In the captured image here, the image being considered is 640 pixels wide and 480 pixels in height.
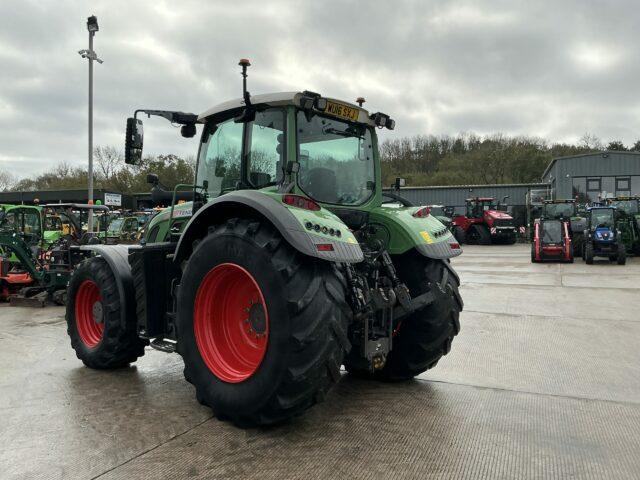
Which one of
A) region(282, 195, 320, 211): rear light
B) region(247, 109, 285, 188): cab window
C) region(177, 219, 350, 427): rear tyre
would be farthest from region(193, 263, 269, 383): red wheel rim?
region(247, 109, 285, 188): cab window

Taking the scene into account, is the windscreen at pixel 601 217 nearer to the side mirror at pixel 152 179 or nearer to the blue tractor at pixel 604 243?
the blue tractor at pixel 604 243

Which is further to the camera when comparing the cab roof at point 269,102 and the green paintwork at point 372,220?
the cab roof at point 269,102

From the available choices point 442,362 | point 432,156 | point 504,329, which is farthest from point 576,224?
point 432,156

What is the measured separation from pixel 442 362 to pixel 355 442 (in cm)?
216

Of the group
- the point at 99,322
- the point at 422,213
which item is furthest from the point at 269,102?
the point at 99,322

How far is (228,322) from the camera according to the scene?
12.7ft

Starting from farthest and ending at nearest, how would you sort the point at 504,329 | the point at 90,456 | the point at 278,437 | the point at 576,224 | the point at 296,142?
1. the point at 576,224
2. the point at 504,329
3. the point at 296,142
4. the point at 278,437
5. the point at 90,456

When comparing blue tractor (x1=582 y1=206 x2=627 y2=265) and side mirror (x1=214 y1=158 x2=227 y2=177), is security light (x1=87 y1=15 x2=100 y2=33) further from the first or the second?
blue tractor (x1=582 y1=206 x2=627 y2=265)

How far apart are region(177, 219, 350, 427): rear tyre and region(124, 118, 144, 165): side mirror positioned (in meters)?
1.33

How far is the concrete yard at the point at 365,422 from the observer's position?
295cm

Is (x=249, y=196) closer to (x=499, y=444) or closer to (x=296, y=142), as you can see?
(x=296, y=142)

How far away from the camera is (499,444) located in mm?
3254

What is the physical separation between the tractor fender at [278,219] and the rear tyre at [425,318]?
1.03 metres

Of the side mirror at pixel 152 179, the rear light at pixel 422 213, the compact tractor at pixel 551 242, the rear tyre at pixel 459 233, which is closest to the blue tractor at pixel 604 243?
the compact tractor at pixel 551 242
